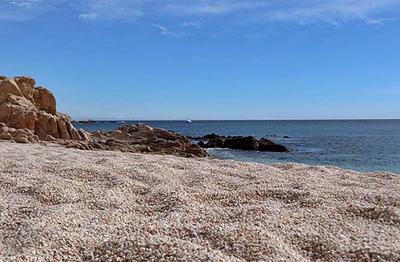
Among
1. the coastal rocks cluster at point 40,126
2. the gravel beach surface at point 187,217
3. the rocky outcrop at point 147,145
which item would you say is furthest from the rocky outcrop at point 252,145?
the gravel beach surface at point 187,217

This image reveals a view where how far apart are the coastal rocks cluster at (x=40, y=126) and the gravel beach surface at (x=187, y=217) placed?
44.6ft

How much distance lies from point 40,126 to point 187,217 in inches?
882

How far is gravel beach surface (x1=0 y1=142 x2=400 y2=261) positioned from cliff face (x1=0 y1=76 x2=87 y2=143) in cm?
1434

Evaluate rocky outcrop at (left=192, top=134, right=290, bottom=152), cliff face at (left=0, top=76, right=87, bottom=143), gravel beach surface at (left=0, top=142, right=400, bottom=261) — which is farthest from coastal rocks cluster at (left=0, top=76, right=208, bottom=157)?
gravel beach surface at (left=0, top=142, right=400, bottom=261)

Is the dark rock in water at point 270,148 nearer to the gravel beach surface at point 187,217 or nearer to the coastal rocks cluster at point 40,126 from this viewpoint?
the coastal rocks cluster at point 40,126

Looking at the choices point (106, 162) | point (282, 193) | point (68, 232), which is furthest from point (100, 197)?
point (106, 162)

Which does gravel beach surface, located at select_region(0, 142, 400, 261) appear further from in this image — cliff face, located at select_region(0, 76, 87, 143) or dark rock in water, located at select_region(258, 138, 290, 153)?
dark rock in water, located at select_region(258, 138, 290, 153)

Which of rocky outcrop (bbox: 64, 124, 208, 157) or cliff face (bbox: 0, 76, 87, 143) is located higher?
cliff face (bbox: 0, 76, 87, 143)

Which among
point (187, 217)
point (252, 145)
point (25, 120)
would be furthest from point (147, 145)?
point (187, 217)

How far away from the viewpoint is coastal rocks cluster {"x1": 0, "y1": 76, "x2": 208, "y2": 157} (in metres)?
24.4

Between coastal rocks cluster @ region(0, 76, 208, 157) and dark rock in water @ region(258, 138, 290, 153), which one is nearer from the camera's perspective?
coastal rocks cluster @ region(0, 76, 208, 157)

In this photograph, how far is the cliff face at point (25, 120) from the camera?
80.1 feet

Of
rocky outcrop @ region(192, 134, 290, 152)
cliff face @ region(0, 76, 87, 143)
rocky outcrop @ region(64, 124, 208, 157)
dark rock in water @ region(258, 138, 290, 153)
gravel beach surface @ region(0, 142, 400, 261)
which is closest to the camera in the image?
gravel beach surface @ region(0, 142, 400, 261)

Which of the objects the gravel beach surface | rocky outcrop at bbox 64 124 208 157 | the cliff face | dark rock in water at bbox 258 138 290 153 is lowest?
dark rock in water at bbox 258 138 290 153
